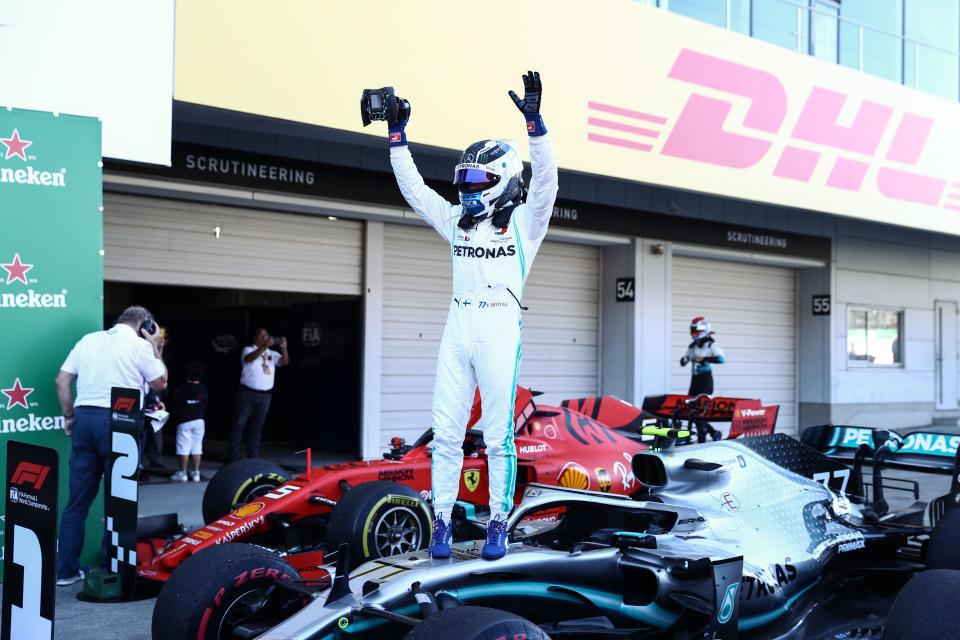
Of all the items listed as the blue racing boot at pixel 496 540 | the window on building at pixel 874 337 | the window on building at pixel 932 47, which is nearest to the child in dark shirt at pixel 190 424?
the blue racing boot at pixel 496 540

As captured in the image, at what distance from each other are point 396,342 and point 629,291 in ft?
12.0

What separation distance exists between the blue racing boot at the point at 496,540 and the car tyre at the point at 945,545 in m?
2.30

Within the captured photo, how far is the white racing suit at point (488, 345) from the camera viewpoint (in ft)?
13.3

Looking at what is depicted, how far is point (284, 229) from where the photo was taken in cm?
1034

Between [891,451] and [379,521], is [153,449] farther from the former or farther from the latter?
[891,451]

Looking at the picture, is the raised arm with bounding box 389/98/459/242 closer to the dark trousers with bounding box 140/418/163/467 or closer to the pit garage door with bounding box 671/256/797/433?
the dark trousers with bounding box 140/418/163/467

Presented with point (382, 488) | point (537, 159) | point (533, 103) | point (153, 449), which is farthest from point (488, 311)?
point (153, 449)

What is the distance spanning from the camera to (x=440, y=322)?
38.9ft

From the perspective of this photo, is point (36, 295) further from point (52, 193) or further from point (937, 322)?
point (937, 322)

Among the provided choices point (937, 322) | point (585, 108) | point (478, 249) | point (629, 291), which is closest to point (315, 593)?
point (478, 249)

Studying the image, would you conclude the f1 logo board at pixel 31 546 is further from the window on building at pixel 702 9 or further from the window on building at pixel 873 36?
the window on building at pixel 873 36

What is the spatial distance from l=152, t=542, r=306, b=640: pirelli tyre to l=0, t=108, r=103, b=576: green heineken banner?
9.22 feet

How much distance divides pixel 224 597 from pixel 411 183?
6.58 feet

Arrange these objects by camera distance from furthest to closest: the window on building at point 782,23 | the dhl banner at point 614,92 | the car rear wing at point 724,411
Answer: the window on building at point 782,23 → the car rear wing at point 724,411 → the dhl banner at point 614,92
